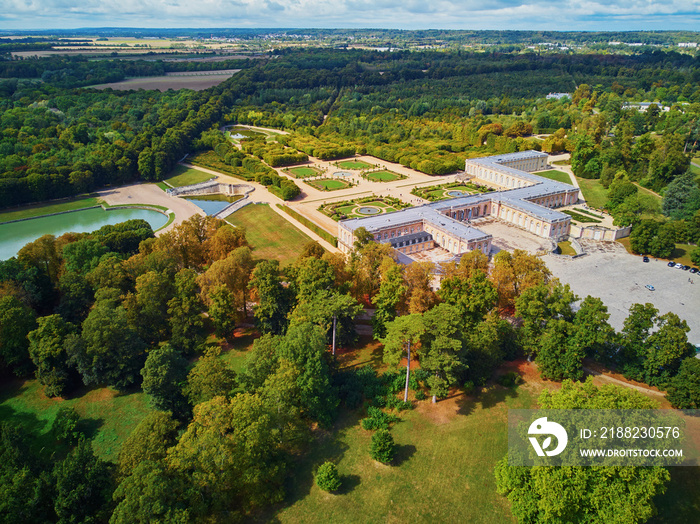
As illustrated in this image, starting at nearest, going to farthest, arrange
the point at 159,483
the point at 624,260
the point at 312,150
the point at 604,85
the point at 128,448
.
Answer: the point at 159,483 → the point at 128,448 → the point at 624,260 → the point at 312,150 → the point at 604,85

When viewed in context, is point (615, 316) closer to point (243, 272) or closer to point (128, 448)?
point (243, 272)

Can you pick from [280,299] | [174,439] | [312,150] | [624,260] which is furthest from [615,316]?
[312,150]

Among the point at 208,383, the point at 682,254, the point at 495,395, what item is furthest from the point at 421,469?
the point at 682,254

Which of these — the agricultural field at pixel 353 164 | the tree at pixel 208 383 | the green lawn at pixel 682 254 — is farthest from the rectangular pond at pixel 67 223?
the green lawn at pixel 682 254

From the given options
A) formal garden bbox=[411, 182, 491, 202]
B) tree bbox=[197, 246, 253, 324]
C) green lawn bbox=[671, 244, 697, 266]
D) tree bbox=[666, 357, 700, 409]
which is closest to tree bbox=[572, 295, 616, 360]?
tree bbox=[666, 357, 700, 409]

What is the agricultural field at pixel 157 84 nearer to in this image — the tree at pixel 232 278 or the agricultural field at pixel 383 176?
the agricultural field at pixel 383 176

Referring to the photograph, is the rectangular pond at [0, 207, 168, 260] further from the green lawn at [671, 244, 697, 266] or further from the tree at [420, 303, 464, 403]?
the green lawn at [671, 244, 697, 266]

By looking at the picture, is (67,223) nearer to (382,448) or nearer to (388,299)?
(388,299)
